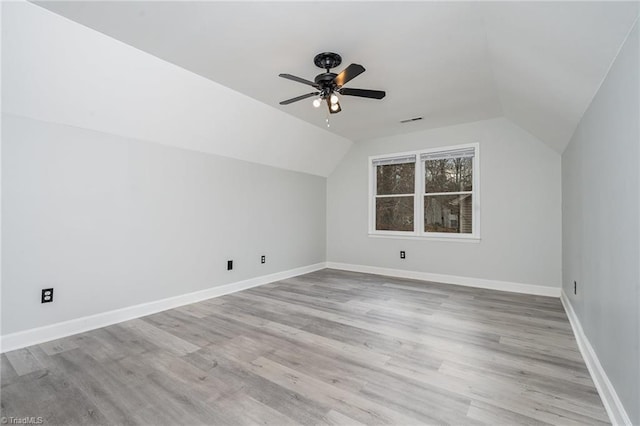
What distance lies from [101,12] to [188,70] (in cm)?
86

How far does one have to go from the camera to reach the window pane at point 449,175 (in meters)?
4.62

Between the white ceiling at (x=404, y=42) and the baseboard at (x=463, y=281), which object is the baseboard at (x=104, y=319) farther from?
the white ceiling at (x=404, y=42)

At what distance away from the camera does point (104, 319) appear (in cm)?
288

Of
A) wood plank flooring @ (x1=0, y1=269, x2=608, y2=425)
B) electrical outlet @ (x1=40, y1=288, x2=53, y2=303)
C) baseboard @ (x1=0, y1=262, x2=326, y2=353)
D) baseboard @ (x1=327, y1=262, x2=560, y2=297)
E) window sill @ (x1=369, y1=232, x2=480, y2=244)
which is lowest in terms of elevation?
wood plank flooring @ (x1=0, y1=269, x2=608, y2=425)

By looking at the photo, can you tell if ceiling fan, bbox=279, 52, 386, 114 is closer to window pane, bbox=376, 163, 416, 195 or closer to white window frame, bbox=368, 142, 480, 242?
white window frame, bbox=368, 142, 480, 242

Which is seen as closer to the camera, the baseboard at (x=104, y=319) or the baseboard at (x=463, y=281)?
the baseboard at (x=104, y=319)

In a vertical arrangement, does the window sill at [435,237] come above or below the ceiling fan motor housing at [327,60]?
below

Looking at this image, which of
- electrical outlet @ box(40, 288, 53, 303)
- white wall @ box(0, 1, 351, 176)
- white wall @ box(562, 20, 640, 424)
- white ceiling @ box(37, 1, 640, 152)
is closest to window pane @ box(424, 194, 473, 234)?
white ceiling @ box(37, 1, 640, 152)

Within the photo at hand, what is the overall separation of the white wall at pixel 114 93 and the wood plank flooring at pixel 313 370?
1.98m

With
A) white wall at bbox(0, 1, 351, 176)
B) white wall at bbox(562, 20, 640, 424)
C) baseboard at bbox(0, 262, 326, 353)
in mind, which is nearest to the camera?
white wall at bbox(562, 20, 640, 424)

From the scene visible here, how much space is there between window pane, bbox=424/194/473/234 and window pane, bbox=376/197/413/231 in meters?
0.30

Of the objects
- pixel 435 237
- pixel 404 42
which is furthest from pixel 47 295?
pixel 435 237

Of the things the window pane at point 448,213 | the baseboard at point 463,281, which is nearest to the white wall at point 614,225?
the baseboard at point 463,281

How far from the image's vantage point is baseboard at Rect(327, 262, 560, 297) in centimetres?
397
